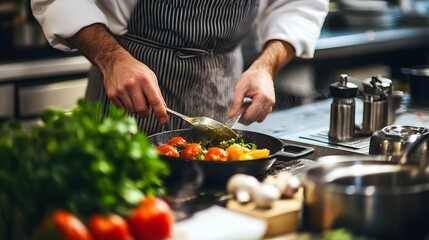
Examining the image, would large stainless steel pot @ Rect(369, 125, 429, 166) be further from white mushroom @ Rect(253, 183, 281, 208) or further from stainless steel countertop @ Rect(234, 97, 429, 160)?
white mushroom @ Rect(253, 183, 281, 208)

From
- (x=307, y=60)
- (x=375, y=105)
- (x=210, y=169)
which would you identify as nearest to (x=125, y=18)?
(x=375, y=105)

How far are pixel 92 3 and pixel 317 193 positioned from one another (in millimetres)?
1138

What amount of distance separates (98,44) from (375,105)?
84cm

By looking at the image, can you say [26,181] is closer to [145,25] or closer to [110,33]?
[110,33]

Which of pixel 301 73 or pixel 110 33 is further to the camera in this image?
pixel 301 73

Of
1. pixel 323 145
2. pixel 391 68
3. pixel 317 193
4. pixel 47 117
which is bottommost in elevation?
pixel 391 68

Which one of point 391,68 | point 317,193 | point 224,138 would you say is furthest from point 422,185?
point 391,68

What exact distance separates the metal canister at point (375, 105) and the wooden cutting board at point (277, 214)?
0.93m

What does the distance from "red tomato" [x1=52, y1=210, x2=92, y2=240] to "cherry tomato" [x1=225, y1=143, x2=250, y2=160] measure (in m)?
0.60

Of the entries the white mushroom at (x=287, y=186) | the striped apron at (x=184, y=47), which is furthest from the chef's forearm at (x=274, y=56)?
the white mushroom at (x=287, y=186)

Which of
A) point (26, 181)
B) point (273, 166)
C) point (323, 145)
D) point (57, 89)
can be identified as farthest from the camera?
point (57, 89)

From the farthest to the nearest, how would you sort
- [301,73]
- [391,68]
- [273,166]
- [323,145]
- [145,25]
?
1. [391,68]
2. [301,73]
3. [145,25]
4. [323,145]
5. [273,166]

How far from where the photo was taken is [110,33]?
2.18 meters

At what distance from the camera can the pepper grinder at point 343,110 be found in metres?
2.14
